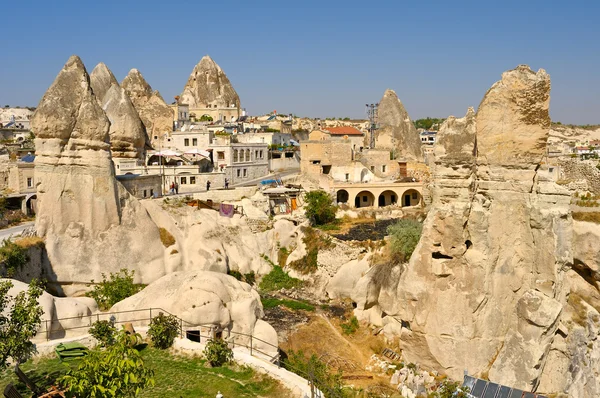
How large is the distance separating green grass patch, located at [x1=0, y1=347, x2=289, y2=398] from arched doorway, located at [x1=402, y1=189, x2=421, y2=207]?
99.6ft

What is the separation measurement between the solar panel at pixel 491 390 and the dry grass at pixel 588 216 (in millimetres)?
8165

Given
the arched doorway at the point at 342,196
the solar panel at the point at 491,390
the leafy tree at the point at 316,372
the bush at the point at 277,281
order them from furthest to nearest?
the arched doorway at the point at 342,196 < the bush at the point at 277,281 < the solar panel at the point at 491,390 < the leafy tree at the point at 316,372

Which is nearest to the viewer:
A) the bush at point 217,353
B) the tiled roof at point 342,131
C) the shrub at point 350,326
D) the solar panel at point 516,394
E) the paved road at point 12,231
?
the bush at point 217,353

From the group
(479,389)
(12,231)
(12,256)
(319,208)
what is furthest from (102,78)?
(479,389)

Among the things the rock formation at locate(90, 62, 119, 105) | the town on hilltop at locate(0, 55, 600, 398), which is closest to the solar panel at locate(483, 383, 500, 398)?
the town on hilltop at locate(0, 55, 600, 398)

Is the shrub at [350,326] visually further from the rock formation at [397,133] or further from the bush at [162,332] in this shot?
the rock formation at [397,133]

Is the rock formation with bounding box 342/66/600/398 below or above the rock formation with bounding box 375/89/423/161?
below

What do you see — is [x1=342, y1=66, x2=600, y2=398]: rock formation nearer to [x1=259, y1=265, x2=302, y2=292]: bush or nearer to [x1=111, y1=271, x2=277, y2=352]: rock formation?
[x1=111, y1=271, x2=277, y2=352]: rock formation

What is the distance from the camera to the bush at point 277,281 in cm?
3055

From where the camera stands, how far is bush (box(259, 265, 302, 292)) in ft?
100

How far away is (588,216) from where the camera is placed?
2100 cm

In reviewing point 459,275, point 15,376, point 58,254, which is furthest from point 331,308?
point 15,376

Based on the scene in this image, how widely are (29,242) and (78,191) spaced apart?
10.4 ft

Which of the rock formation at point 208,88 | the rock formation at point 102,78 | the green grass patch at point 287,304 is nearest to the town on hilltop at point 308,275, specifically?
the green grass patch at point 287,304
